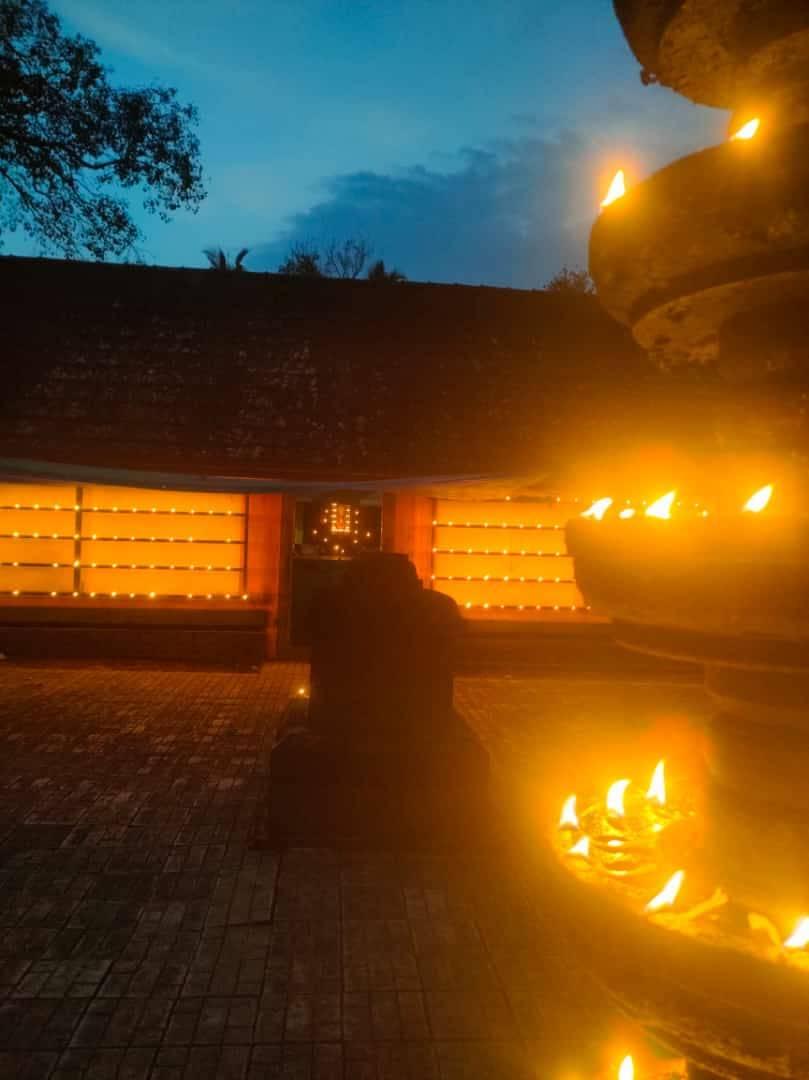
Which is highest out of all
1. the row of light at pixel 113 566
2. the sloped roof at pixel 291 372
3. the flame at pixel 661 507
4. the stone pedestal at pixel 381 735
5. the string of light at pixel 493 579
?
the sloped roof at pixel 291 372

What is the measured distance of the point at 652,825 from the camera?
2.09 metres

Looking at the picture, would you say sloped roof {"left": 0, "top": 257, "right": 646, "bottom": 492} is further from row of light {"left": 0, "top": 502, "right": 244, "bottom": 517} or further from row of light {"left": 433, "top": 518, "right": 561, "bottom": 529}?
row of light {"left": 433, "top": 518, "right": 561, "bottom": 529}

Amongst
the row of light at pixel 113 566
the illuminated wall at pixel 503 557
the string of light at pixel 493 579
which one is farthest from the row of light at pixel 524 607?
the row of light at pixel 113 566

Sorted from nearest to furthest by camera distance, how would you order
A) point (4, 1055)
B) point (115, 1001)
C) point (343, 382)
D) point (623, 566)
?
point (623, 566) → point (4, 1055) → point (115, 1001) → point (343, 382)

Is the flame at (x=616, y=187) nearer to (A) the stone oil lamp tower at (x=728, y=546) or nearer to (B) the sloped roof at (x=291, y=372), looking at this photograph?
(A) the stone oil lamp tower at (x=728, y=546)

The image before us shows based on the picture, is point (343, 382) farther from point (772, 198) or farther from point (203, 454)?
point (772, 198)

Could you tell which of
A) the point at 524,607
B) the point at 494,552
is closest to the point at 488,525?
the point at 494,552

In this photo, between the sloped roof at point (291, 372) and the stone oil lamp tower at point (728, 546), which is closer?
the stone oil lamp tower at point (728, 546)

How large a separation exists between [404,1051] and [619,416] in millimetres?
10253

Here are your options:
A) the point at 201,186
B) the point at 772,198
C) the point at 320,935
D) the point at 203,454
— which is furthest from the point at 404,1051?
the point at 201,186

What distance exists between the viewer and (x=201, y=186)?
16.4 meters

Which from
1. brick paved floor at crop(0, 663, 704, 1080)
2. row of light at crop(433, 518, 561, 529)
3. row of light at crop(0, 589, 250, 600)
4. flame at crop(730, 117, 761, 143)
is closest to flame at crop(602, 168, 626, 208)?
flame at crop(730, 117, 761, 143)

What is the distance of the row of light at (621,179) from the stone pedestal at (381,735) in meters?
3.57

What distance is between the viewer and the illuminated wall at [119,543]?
1060cm
